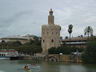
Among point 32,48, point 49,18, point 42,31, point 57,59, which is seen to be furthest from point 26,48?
point 57,59

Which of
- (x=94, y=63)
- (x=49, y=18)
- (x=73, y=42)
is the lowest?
(x=94, y=63)

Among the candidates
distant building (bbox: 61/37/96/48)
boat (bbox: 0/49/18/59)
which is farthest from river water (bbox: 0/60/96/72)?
distant building (bbox: 61/37/96/48)

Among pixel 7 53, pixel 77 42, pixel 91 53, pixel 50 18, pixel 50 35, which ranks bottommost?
pixel 7 53

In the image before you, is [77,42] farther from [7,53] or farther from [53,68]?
[53,68]

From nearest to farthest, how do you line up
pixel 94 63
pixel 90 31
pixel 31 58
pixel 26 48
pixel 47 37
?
pixel 94 63
pixel 31 58
pixel 47 37
pixel 26 48
pixel 90 31

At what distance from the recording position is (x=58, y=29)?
80.2 m

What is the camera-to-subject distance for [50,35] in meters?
78.5

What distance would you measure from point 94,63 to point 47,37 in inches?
1142

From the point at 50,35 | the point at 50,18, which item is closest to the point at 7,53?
the point at 50,35

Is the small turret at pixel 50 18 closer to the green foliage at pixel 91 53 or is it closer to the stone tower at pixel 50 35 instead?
the stone tower at pixel 50 35

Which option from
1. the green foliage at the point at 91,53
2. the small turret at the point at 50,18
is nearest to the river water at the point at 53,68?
the green foliage at the point at 91,53

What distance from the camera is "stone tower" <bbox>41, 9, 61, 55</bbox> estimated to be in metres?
78.4

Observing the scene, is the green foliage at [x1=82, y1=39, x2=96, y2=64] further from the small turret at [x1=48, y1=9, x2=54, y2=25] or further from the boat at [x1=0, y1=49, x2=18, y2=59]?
the boat at [x1=0, y1=49, x2=18, y2=59]

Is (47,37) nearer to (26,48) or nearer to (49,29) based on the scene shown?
(49,29)
